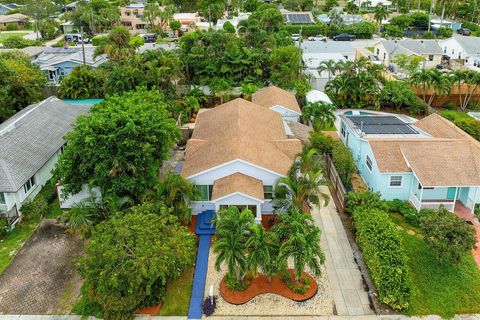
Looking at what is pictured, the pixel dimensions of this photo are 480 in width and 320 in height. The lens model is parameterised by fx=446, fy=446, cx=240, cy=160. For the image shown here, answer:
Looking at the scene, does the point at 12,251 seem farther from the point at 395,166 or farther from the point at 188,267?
the point at 395,166

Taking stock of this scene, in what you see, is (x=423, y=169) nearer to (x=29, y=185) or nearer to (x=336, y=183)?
(x=336, y=183)

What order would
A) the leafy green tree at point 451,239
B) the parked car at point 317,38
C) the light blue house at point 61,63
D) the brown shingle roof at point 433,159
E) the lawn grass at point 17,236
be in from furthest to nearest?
the parked car at point 317,38 → the light blue house at point 61,63 → the brown shingle roof at point 433,159 → the lawn grass at point 17,236 → the leafy green tree at point 451,239

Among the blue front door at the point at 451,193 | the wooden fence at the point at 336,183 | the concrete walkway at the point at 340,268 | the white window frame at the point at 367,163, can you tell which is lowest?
the concrete walkway at the point at 340,268

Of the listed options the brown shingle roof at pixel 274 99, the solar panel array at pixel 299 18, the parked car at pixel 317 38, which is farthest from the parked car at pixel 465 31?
the brown shingle roof at pixel 274 99

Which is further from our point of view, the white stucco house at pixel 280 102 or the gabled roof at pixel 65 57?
the gabled roof at pixel 65 57

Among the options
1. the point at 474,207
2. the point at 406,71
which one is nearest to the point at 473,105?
the point at 406,71

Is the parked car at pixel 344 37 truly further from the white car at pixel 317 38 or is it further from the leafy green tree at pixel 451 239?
the leafy green tree at pixel 451 239
